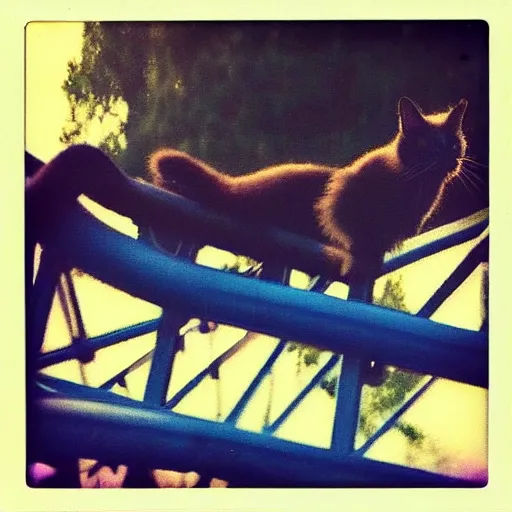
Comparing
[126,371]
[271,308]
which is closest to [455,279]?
[271,308]

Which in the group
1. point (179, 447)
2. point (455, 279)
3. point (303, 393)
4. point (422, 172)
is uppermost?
point (422, 172)

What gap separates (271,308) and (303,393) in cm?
14

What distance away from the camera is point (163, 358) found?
1117 millimetres

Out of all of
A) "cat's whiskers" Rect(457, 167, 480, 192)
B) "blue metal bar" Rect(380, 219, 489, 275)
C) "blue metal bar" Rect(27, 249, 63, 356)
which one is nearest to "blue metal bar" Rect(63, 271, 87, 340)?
"blue metal bar" Rect(27, 249, 63, 356)

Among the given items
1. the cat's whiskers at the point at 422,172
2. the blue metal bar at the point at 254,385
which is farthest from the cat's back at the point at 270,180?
the blue metal bar at the point at 254,385

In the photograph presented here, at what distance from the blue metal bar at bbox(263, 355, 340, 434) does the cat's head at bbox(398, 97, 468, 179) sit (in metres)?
0.31

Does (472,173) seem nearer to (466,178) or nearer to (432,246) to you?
(466,178)

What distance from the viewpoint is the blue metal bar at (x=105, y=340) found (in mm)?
1115

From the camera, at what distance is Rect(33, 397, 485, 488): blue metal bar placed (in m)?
1.12

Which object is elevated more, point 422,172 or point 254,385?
point 422,172
